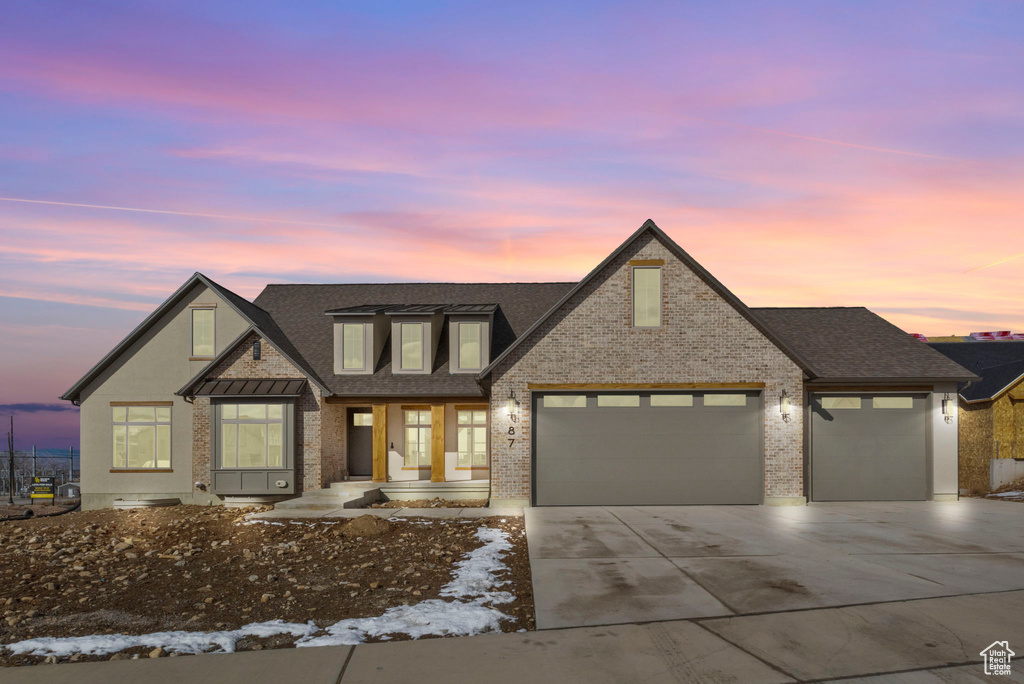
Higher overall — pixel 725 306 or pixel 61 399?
pixel 725 306

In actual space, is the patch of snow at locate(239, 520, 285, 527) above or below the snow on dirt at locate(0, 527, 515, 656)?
below

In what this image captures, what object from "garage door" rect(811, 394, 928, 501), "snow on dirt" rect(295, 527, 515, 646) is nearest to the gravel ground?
"snow on dirt" rect(295, 527, 515, 646)

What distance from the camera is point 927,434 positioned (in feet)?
62.3

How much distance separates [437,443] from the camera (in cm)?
2091

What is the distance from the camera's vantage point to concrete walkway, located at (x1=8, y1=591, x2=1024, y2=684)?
6254 millimetres

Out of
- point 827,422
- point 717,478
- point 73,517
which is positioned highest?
point 827,422

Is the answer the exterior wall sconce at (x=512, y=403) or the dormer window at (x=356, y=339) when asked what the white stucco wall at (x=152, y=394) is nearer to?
the dormer window at (x=356, y=339)

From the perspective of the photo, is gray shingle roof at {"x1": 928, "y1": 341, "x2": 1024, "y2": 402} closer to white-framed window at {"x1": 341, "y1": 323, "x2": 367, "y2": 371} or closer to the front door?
white-framed window at {"x1": 341, "y1": 323, "x2": 367, "y2": 371}

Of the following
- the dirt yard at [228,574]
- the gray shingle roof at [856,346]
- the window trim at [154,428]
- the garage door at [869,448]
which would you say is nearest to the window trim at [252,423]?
the window trim at [154,428]

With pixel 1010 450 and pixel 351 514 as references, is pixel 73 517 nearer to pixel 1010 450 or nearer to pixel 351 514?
pixel 351 514

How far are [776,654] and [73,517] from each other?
755 inches

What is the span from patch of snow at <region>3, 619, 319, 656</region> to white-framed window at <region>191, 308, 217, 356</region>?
1453 centimetres

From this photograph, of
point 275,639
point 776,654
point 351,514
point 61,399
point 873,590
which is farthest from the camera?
point 61,399

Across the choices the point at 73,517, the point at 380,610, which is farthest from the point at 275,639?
the point at 73,517
